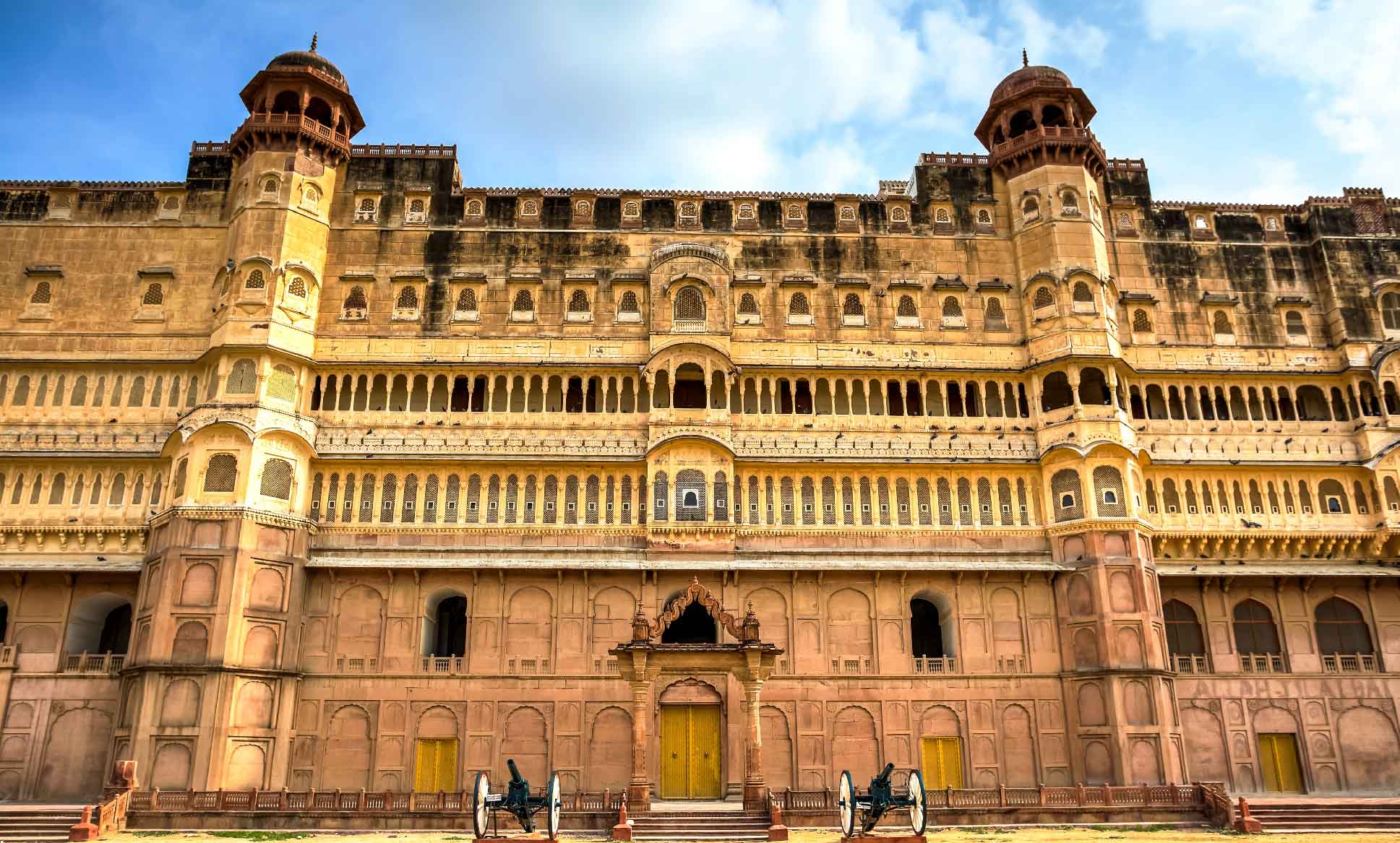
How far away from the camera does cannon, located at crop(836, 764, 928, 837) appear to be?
1955 cm

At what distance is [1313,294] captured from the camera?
129 ft

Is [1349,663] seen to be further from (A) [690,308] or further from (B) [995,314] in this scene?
(A) [690,308]

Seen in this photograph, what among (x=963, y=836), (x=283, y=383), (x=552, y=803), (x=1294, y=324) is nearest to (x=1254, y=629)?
(x=1294, y=324)

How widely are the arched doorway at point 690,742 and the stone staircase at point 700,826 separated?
4433mm

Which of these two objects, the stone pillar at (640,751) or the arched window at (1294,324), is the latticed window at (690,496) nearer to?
the stone pillar at (640,751)

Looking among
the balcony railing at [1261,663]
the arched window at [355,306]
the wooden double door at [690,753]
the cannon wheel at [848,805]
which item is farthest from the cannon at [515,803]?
the balcony railing at [1261,663]

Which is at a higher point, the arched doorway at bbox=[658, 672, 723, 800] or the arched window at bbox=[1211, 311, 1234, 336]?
the arched window at bbox=[1211, 311, 1234, 336]

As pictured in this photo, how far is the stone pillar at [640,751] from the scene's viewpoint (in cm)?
2523

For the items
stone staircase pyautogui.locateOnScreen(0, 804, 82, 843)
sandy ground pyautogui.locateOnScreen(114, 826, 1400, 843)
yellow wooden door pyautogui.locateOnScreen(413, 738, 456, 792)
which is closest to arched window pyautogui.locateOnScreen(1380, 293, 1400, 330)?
sandy ground pyautogui.locateOnScreen(114, 826, 1400, 843)

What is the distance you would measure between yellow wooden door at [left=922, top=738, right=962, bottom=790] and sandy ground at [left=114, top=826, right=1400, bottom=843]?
6199 mm

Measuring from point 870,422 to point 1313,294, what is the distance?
59.8 feet

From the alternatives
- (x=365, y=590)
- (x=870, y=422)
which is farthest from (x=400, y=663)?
(x=870, y=422)

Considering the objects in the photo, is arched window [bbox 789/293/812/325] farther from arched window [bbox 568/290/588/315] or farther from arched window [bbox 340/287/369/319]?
arched window [bbox 340/287/369/319]

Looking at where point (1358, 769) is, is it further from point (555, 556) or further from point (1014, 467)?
point (555, 556)
